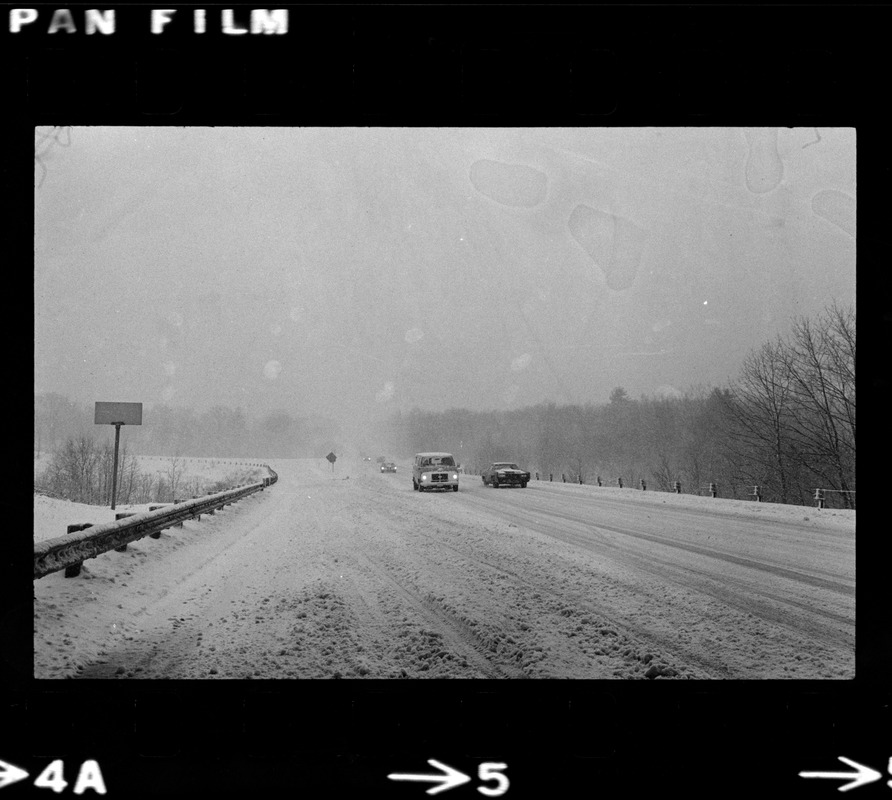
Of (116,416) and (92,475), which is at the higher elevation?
(116,416)

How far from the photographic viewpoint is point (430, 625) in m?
3.01

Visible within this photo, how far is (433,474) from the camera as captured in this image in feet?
13.4

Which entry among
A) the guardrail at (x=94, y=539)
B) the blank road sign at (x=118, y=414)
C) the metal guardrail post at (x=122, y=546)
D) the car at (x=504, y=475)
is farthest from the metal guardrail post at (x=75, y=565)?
the car at (x=504, y=475)

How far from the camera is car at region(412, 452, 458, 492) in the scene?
3.58 meters

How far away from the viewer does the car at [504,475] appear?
3.76 meters

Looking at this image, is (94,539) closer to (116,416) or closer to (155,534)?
(155,534)
